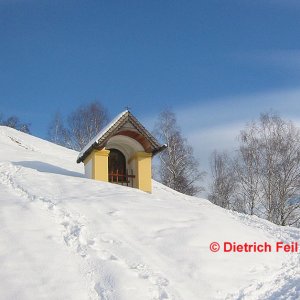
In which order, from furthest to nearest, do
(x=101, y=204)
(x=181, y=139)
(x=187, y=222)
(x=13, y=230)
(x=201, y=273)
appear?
(x=181, y=139) → (x=101, y=204) → (x=187, y=222) → (x=13, y=230) → (x=201, y=273)

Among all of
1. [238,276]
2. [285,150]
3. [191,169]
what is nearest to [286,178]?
[285,150]

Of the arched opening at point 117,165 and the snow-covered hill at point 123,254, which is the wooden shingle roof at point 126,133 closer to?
the arched opening at point 117,165

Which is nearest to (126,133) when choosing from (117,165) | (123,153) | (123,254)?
(123,153)

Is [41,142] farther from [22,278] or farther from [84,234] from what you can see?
[22,278]

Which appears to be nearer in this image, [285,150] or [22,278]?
[22,278]

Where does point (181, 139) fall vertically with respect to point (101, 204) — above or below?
above

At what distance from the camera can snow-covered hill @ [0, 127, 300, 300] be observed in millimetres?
6336

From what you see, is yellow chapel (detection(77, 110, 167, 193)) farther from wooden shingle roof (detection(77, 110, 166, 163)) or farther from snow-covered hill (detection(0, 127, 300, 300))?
snow-covered hill (detection(0, 127, 300, 300))

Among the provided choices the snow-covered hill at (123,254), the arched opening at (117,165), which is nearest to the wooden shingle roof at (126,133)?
the arched opening at (117,165)

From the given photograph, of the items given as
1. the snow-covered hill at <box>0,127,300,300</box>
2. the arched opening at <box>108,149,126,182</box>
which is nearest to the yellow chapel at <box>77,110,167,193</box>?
the arched opening at <box>108,149,126,182</box>

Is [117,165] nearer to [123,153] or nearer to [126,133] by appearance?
[123,153]

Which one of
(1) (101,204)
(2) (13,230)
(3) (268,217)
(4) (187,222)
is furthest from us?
(3) (268,217)

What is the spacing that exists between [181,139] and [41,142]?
31.2ft

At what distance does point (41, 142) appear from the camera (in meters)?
28.8
